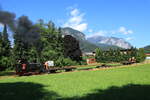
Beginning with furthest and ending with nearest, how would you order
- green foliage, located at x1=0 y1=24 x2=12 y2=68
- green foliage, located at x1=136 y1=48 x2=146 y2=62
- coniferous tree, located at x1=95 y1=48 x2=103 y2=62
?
coniferous tree, located at x1=95 y1=48 x2=103 y2=62 → green foliage, located at x1=136 y1=48 x2=146 y2=62 → green foliage, located at x1=0 y1=24 x2=12 y2=68

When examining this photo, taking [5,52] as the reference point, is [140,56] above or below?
below

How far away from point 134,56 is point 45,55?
21.9m

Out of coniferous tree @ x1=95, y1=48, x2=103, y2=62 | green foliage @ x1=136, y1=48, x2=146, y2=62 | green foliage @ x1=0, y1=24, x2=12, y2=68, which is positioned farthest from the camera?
coniferous tree @ x1=95, y1=48, x2=103, y2=62

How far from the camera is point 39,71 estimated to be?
79.5ft

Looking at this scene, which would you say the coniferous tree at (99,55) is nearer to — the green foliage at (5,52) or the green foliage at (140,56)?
the green foliage at (140,56)

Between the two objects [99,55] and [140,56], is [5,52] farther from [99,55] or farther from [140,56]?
[140,56]

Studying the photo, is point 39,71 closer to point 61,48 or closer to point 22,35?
point 22,35

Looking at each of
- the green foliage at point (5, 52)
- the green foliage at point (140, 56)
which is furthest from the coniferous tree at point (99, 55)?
the green foliage at point (5, 52)

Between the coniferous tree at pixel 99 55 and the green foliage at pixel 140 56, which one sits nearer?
the green foliage at pixel 140 56

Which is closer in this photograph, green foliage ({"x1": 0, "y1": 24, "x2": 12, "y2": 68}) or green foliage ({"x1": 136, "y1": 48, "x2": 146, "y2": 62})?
green foliage ({"x1": 0, "y1": 24, "x2": 12, "y2": 68})

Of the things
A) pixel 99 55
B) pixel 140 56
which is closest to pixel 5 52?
pixel 99 55

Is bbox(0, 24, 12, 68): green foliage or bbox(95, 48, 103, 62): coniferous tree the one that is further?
bbox(95, 48, 103, 62): coniferous tree

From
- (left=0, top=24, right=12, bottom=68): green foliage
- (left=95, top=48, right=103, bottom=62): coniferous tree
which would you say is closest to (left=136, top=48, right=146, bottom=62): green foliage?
(left=95, top=48, right=103, bottom=62): coniferous tree

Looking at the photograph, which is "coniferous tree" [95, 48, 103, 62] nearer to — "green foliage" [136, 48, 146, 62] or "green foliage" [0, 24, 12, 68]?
"green foliage" [136, 48, 146, 62]
